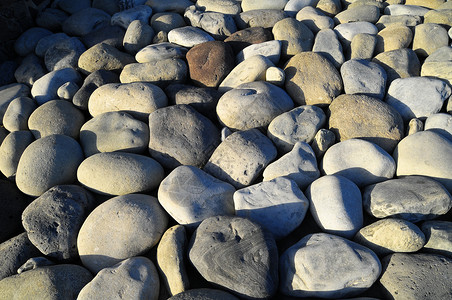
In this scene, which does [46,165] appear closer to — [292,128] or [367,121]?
[292,128]

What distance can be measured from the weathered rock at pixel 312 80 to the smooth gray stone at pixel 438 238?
1.34 m

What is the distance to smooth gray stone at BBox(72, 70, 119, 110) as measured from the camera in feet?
10.5

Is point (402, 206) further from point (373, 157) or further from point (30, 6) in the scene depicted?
point (30, 6)

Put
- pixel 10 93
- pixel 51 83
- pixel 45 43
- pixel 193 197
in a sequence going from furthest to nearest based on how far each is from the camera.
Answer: pixel 45 43 → pixel 10 93 → pixel 51 83 → pixel 193 197

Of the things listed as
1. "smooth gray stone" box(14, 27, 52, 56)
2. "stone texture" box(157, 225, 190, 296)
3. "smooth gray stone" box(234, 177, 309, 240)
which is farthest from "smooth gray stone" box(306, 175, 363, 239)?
"smooth gray stone" box(14, 27, 52, 56)

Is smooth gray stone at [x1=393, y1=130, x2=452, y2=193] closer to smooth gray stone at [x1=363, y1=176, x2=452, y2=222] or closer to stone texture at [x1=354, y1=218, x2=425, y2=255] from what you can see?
smooth gray stone at [x1=363, y1=176, x2=452, y2=222]

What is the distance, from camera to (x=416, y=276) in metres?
1.89

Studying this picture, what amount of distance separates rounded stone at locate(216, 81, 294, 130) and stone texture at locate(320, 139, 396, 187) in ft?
2.08

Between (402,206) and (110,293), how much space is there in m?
1.82

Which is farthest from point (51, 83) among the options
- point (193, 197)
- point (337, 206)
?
point (337, 206)

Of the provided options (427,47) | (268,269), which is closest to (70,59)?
(268,269)

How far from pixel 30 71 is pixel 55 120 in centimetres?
123

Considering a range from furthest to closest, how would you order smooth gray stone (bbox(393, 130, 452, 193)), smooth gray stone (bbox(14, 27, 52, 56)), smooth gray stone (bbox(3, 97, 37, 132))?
smooth gray stone (bbox(14, 27, 52, 56)) < smooth gray stone (bbox(3, 97, 37, 132)) < smooth gray stone (bbox(393, 130, 452, 193))

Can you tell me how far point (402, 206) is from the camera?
7.16ft
